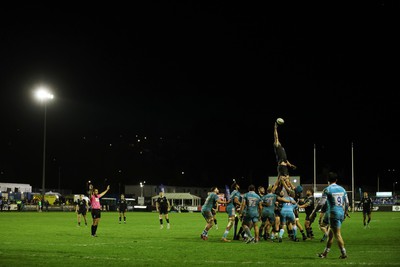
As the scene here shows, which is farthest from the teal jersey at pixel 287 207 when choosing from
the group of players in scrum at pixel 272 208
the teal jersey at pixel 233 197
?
the teal jersey at pixel 233 197

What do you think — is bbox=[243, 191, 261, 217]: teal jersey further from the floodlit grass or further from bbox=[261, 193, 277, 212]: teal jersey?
bbox=[261, 193, 277, 212]: teal jersey

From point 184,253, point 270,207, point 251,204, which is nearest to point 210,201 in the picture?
Answer: point 270,207

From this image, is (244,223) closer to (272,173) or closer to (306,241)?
(306,241)

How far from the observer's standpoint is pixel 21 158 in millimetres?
143625

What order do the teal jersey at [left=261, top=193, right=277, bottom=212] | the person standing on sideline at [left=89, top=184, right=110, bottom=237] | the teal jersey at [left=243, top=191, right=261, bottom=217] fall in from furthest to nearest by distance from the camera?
the person standing on sideline at [left=89, top=184, right=110, bottom=237]
the teal jersey at [left=261, top=193, right=277, bottom=212]
the teal jersey at [left=243, top=191, right=261, bottom=217]

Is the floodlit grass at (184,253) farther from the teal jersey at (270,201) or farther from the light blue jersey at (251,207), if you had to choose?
the teal jersey at (270,201)

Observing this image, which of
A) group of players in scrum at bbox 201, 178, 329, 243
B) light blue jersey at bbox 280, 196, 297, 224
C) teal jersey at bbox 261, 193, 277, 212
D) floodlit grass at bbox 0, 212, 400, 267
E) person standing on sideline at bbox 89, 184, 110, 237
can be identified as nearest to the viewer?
floodlit grass at bbox 0, 212, 400, 267

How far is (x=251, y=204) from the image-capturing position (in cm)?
2483

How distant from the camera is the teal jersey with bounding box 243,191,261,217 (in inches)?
973

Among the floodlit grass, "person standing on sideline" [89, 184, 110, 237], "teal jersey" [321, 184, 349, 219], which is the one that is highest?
"teal jersey" [321, 184, 349, 219]

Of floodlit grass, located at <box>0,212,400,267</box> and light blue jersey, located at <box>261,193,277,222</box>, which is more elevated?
light blue jersey, located at <box>261,193,277,222</box>

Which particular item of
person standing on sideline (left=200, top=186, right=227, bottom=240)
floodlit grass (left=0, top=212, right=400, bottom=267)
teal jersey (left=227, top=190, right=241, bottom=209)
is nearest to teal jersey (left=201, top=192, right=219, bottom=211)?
person standing on sideline (left=200, top=186, right=227, bottom=240)

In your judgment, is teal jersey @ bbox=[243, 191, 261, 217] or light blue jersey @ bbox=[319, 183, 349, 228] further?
teal jersey @ bbox=[243, 191, 261, 217]

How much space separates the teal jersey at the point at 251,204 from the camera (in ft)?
81.0
